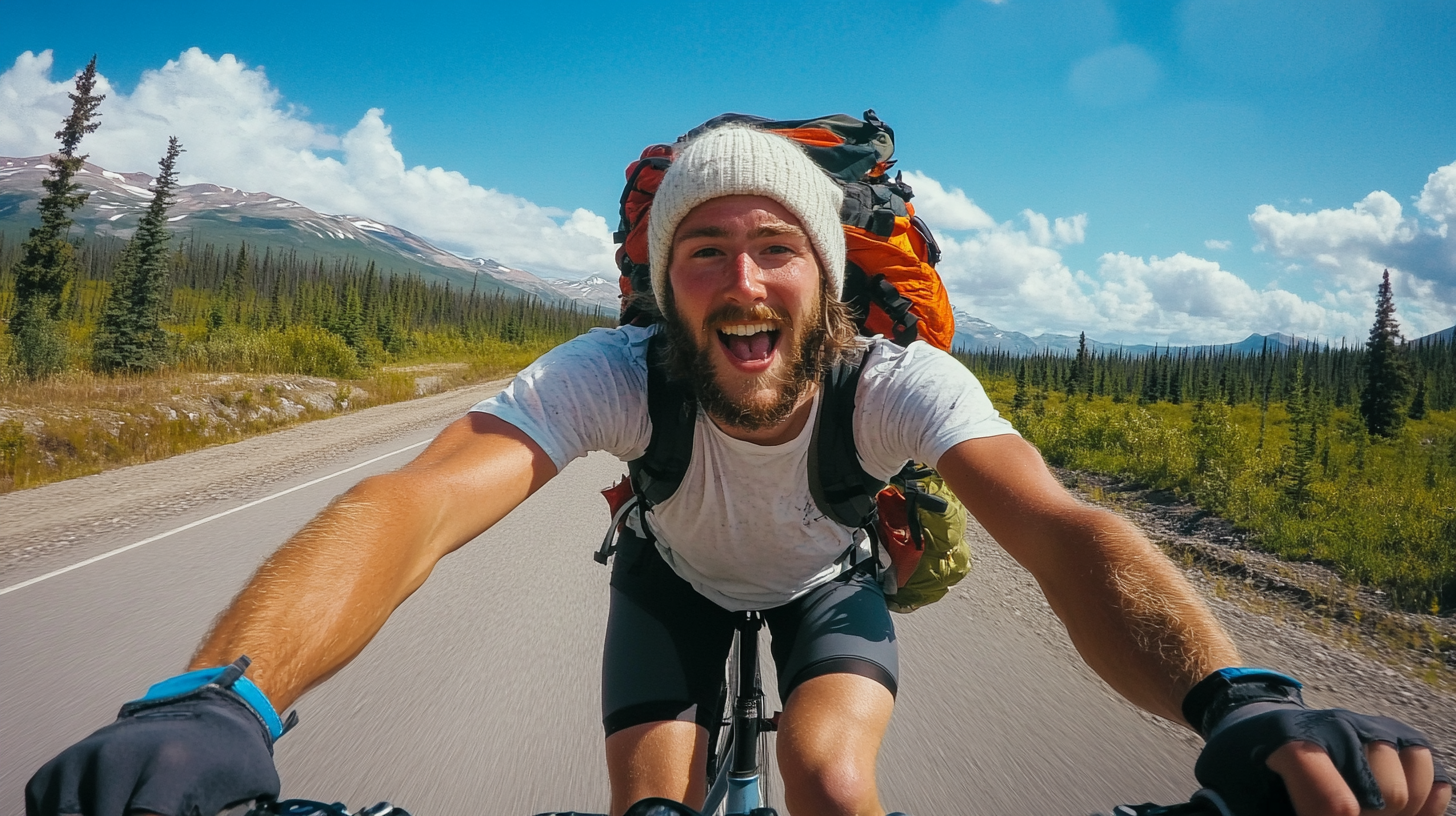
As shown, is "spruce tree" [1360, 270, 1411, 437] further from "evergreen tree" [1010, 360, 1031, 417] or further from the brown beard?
the brown beard

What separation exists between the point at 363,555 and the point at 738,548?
100 centimetres

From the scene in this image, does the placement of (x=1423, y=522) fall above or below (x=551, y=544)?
above

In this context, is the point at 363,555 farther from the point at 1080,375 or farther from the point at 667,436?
the point at 1080,375

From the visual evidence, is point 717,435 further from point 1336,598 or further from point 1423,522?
point 1423,522

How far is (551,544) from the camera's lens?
604 centimetres

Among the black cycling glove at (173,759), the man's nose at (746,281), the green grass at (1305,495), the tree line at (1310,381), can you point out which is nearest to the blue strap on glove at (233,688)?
the black cycling glove at (173,759)

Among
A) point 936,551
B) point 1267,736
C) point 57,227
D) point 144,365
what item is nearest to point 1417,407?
point 936,551

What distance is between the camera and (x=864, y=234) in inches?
95.3

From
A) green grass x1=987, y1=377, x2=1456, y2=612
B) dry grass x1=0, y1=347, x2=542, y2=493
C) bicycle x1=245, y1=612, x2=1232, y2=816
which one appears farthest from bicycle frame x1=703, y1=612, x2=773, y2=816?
dry grass x1=0, y1=347, x2=542, y2=493

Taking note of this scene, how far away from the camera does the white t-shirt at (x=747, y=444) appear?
1.88 m

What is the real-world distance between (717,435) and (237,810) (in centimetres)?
139

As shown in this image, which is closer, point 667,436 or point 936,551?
point 667,436

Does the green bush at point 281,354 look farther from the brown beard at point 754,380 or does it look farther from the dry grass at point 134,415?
the brown beard at point 754,380

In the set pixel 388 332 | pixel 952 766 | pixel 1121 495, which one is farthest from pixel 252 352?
pixel 388 332
